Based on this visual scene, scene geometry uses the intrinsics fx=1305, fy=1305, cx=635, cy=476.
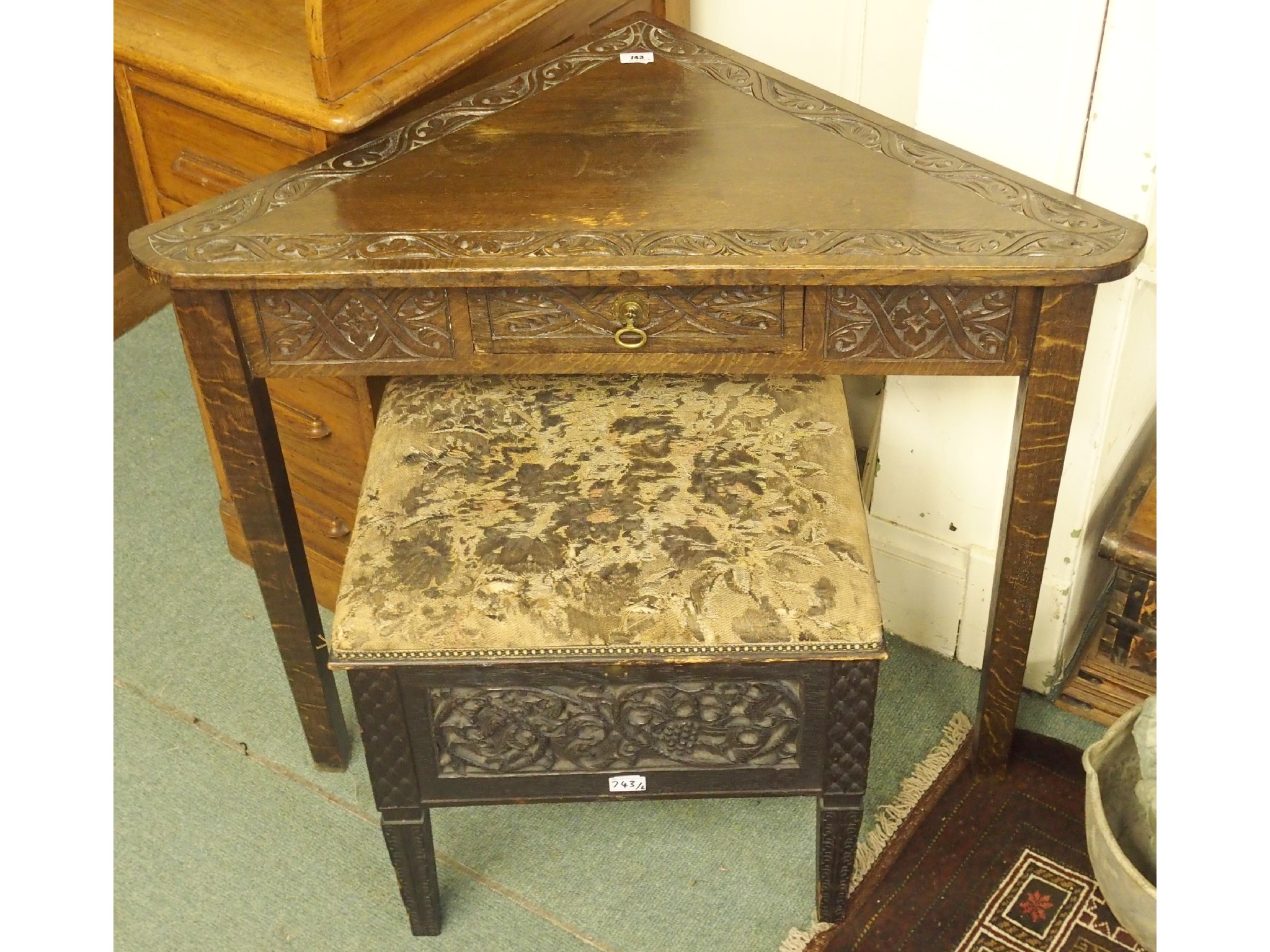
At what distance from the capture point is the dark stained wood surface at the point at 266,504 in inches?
55.4

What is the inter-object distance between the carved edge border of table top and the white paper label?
58 centimetres

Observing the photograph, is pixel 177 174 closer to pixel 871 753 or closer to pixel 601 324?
pixel 601 324

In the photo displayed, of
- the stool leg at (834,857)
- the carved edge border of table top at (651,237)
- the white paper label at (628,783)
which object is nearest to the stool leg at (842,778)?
the stool leg at (834,857)

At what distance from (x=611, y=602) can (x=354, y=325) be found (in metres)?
0.41

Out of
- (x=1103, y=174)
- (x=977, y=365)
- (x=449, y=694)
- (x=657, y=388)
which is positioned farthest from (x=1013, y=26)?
(x=449, y=694)

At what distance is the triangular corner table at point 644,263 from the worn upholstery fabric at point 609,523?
0.11m

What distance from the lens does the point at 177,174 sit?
1.76m

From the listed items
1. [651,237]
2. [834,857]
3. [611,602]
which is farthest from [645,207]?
[834,857]

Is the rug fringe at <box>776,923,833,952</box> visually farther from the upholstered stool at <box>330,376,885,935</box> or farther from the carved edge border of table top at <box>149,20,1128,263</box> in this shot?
the carved edge border of table top at <box>149,20,1128,263</box>

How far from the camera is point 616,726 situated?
1422mm

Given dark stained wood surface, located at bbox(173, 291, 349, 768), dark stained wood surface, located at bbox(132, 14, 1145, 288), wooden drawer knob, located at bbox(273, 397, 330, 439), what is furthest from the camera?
wooden drawer knob, located at bbox(273, 397, 330, 439)

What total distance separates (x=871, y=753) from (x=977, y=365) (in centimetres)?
71

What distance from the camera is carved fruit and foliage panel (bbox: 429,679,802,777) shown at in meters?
1.39

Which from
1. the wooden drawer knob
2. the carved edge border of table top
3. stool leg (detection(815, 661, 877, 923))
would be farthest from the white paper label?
the wooden drawer knob
